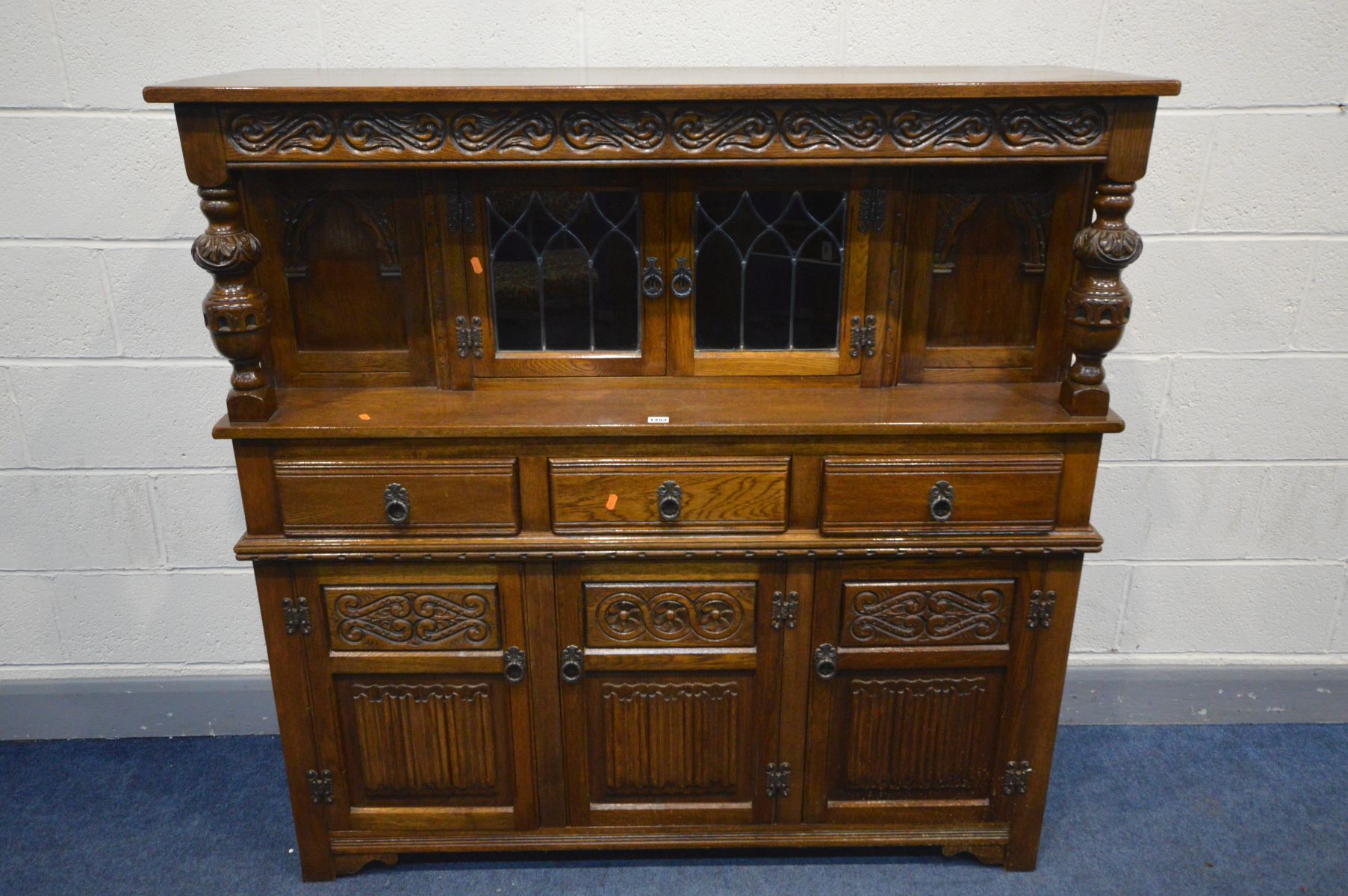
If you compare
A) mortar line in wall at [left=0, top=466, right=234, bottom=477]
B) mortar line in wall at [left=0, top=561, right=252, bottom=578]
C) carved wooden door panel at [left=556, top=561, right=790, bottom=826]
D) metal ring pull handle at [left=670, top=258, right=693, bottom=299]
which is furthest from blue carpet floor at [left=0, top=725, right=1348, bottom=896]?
metal ring pull handle at [left=670, top=258, right=693, bottom=299]

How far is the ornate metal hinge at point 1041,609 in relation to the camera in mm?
1839

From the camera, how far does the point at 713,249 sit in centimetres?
182

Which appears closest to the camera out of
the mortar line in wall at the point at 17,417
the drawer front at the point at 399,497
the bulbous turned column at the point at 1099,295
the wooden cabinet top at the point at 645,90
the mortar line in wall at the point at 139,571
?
the wooden cabinet top at the point at 645,90

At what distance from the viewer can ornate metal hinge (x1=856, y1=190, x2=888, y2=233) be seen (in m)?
1.77

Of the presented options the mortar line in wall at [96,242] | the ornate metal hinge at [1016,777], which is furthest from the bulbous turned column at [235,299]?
the ornate metal hinge at [1016,777]

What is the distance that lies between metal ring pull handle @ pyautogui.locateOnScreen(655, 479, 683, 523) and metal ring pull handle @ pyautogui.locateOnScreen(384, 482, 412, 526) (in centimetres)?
45

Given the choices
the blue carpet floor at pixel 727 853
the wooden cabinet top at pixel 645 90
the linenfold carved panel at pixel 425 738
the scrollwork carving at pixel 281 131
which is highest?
the wooden cabinet top at pixel 645 90

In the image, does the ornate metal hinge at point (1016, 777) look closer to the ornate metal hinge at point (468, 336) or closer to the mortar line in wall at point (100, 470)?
the ornate metal hinge at point (468, 336)

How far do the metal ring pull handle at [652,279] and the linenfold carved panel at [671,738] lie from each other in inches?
30.1

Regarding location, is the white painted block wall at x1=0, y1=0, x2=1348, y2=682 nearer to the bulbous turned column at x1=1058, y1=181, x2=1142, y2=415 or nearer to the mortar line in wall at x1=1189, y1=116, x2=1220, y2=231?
the mortar line in wall at x1=1189, y1=116, x2=1220, y2=231

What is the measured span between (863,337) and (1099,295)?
42 centimetres

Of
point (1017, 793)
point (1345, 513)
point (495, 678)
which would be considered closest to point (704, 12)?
point (495, 678)

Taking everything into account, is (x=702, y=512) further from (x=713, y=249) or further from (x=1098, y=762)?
(x=1098, y=762)

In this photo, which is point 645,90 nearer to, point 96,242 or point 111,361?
point 96,242
